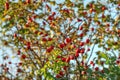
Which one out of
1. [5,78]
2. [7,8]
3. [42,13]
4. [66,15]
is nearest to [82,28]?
[66,15]

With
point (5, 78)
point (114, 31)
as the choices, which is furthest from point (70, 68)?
point (5, 78)

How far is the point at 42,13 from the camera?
1130cm

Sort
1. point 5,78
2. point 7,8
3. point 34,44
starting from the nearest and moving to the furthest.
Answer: point 7,8
point 34,44
point 5,78

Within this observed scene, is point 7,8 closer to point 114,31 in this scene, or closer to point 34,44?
point 34,44

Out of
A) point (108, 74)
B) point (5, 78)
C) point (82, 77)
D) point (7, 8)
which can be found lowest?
point (5, 78)

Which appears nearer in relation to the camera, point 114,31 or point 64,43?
point 64,43

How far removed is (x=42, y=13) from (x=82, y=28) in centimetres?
143

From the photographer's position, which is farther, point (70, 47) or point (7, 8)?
point (7, 8)

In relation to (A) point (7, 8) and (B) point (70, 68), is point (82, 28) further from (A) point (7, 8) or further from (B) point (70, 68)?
(A) point (7, 8)

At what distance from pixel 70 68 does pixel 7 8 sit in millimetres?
2677

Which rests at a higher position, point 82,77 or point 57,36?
point 57,36

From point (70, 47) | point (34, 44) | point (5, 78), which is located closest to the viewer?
point (70, 47)

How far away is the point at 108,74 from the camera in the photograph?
28.1 feet

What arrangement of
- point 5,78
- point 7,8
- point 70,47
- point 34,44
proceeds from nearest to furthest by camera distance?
point 70,47
point 7,8
point 34,44
point 5,78
